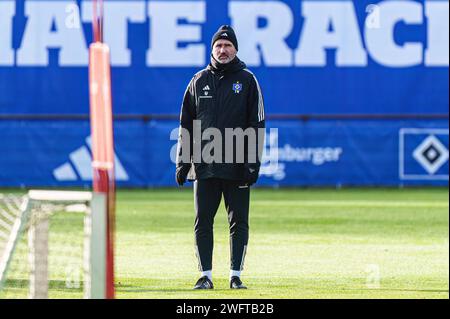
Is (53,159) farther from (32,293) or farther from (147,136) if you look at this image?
(32,293)

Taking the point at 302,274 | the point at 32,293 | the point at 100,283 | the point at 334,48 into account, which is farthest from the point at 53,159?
the point at 100,283

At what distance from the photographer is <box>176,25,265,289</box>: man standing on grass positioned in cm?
1092

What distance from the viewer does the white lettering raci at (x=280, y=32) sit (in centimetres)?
2955

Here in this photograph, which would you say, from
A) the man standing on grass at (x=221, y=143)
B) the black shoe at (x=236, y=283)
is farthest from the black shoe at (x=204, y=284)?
the black shoe at (x=236, y=283)

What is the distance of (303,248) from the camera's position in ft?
49.7

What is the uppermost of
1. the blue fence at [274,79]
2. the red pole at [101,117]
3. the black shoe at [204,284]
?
the blue fence at [274,79]

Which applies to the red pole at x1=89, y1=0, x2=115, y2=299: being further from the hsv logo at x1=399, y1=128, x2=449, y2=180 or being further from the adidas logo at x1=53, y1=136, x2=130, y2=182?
the hsv logo at x1=399, y1=128, x2=449, y2=180

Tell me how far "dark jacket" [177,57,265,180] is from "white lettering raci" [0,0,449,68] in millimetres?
18428

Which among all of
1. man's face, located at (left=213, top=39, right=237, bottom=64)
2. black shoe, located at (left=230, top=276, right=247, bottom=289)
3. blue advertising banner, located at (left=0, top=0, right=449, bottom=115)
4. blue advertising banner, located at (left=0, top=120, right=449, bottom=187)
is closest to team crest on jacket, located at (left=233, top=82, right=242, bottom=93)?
man's face, located at (left=213, top=39, right=237, bottom=64)

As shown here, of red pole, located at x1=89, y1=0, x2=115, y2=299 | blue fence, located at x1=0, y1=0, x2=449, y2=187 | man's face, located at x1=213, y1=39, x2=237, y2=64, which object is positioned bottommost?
red pole, located at x1=89, y1=0, x2=115, y2=299

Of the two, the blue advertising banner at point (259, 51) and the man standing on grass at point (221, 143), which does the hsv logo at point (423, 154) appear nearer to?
the blue advertising banner at point (259, 51)

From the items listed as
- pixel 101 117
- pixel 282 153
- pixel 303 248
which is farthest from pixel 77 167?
pixel 101 117

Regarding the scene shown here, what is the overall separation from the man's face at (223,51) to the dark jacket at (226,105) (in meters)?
0.05

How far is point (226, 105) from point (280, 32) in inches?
750
